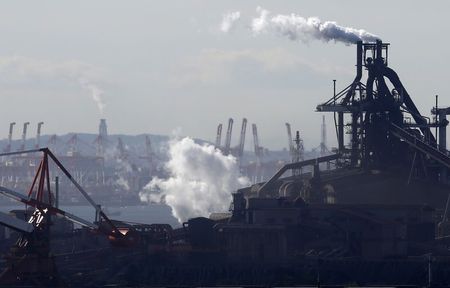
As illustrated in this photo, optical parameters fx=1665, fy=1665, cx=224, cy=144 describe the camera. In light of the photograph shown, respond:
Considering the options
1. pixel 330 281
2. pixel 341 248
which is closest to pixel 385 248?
pixel 341 248

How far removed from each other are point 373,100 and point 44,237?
1856 inches

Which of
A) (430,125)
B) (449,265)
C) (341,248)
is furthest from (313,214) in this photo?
(430,125)

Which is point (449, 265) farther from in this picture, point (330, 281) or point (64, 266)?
point (64, 266)

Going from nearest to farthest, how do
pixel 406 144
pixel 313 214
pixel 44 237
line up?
pixel 44 237, pixel 313 214, pixel 406 144

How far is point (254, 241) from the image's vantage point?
130 metres

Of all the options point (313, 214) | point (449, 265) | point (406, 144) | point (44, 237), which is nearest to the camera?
point (44, 237)

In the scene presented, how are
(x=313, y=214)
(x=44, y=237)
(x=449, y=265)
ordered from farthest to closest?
(x=313, y=214), (x=449, y=265), (x=44, y=237)

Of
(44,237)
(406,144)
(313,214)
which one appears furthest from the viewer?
(406,144)

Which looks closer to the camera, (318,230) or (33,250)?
(33,250)

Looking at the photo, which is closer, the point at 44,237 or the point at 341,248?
the point at 44,237

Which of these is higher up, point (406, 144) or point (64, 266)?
point (406, 144)

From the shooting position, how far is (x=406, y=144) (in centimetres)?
15488

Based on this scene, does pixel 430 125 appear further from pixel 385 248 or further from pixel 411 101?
pixel 385 248

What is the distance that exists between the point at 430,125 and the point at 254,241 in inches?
1328
